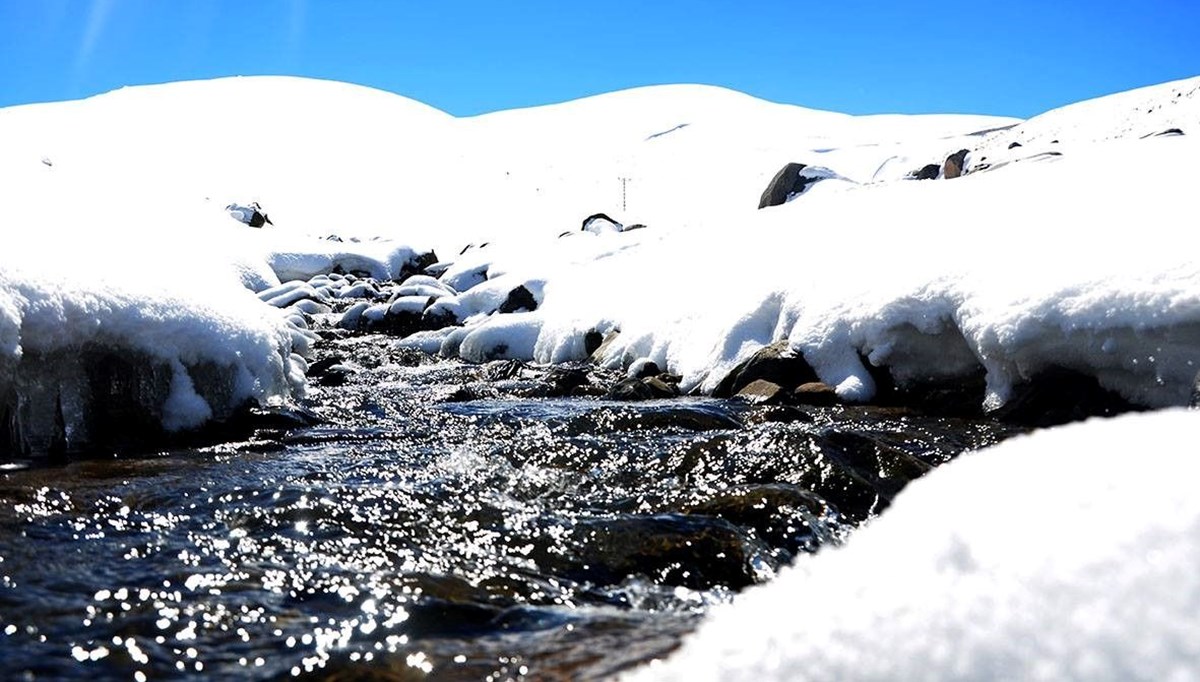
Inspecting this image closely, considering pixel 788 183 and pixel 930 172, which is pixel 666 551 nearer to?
pixel 788 183

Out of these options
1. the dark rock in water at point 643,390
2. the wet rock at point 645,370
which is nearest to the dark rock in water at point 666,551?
the dark rock in water at point 643,390

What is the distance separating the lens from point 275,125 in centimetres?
10338

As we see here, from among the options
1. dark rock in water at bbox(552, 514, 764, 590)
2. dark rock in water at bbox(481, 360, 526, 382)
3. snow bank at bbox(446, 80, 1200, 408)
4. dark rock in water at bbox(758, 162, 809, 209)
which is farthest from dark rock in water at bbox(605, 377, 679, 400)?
dark rock in water at bbox(758, 162, 809, 209)

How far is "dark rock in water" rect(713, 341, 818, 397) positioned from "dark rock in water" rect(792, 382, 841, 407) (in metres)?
0.24

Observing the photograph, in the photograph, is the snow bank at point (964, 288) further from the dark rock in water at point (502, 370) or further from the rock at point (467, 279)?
the rock at point (467, 279)

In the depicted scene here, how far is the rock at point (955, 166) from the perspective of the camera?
24125 millimetres

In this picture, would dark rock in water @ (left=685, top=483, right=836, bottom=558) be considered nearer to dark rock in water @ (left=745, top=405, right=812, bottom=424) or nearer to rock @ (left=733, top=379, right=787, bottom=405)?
dark rock in water @ (left=745, top=405, right=812, bottom=424)

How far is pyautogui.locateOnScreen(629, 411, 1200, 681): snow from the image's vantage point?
1.40 m

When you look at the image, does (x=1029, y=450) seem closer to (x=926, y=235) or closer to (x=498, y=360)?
(x=926, y=235)

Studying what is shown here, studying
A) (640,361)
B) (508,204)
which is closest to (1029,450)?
(640,361)

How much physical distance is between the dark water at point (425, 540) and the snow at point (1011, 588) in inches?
35.2

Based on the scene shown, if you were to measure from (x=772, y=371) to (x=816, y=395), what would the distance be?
0.65 m

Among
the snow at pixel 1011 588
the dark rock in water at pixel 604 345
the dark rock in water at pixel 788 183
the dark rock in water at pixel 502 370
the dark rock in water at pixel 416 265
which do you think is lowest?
the dark rock in water at pixel 502 370

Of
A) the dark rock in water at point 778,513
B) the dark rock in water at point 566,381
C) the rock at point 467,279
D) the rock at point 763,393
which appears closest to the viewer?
the dark rock in water at point 778,513
